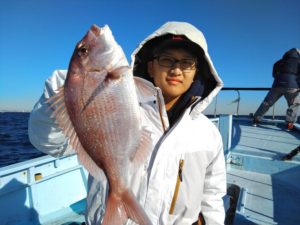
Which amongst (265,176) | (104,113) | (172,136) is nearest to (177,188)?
(172,136)

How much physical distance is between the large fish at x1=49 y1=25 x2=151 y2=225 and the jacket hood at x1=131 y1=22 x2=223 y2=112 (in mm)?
594

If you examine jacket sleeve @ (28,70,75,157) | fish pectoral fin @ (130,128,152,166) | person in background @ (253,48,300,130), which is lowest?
person in background @ (253,48,300,130)

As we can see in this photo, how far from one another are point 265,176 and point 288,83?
3.47 meters

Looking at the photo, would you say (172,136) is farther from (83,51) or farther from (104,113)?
(83,51)

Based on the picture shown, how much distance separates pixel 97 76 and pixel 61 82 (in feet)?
1.20

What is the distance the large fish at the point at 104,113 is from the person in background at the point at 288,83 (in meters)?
7.51

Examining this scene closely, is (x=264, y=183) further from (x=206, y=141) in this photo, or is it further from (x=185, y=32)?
(x=185, y=32)

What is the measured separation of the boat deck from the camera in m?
3.98

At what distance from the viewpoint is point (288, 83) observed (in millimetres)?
7668

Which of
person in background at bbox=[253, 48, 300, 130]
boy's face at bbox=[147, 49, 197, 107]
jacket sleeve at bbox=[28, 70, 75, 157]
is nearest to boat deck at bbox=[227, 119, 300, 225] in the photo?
person in background at bbox=[253, 48, 300, 130]

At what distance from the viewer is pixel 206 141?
6.91 feet

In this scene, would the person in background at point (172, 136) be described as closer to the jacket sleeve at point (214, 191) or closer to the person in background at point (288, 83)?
the jacket sleeve at point (214, 191)

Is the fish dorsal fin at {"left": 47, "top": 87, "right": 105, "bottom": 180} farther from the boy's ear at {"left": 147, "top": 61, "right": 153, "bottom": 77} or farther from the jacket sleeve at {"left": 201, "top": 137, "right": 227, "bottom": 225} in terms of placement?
the jacket sleeve at {"left": 201, "top": 137, "right": 227, "bottom": 225}

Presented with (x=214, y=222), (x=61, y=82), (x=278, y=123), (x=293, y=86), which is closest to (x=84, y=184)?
(x=214, y=222)
